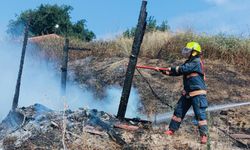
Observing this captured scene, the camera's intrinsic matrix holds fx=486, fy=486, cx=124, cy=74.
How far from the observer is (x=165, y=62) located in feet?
58.5

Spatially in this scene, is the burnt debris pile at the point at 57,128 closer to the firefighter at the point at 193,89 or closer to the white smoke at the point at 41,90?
the firefighter at the point at 193,89

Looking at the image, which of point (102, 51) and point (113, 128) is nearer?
point (113, 128)

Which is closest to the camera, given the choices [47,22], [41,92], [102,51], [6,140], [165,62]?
[6,140]

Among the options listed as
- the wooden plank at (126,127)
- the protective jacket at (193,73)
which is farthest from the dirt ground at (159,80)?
the protective jacket at (193,73)

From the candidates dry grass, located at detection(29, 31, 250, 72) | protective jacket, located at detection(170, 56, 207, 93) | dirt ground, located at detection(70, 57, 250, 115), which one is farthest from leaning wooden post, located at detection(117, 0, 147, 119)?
dry grass, located at detection(29, 31, 250, 72)

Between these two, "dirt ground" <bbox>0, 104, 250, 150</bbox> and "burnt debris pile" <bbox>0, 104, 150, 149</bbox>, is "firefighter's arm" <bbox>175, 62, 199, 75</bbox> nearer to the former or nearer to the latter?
"dirt ground" <bbox>0, 104, 250, 150</bbox>

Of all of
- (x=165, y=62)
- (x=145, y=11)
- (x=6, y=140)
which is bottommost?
(x=6, y=140)

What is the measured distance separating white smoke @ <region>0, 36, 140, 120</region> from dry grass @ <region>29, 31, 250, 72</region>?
112 cm

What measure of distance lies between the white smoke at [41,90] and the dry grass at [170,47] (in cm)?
112

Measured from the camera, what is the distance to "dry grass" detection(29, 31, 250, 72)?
17.8m

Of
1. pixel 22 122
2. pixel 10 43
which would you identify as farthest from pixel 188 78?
pixel 10 43

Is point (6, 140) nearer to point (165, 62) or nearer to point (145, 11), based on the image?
point (145, 11)

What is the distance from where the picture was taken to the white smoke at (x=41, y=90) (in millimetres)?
14797

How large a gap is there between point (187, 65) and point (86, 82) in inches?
296
